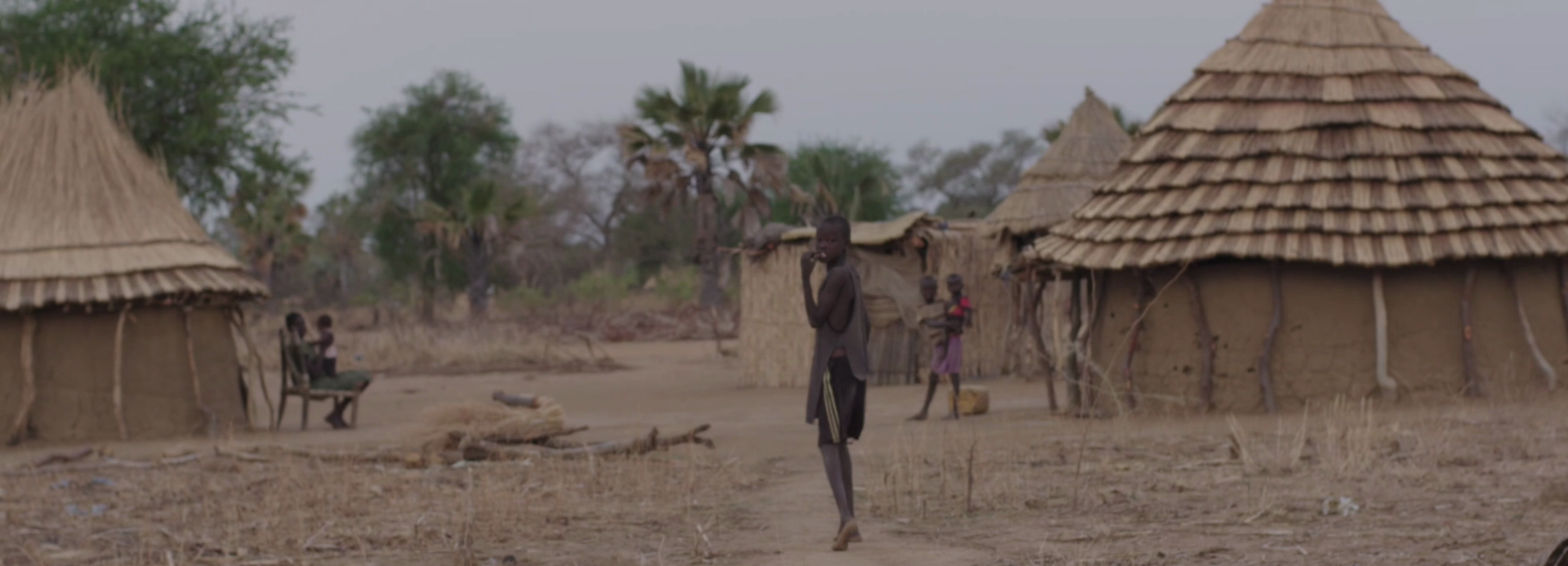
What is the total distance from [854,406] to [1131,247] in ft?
20.0

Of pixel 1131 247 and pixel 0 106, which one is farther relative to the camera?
pixel 0 106

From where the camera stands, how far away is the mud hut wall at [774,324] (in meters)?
19.8

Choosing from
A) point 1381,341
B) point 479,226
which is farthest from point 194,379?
point 479,226

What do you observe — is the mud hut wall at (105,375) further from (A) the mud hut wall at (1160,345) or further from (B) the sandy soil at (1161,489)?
(A) the mud hut wall at (1160,345)

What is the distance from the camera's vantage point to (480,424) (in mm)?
11750

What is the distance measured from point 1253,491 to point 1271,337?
4338 mm

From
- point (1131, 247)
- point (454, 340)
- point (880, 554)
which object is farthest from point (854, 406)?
point (454, 340)

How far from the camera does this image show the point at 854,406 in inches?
286

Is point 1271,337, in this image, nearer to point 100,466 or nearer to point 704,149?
point 100,466

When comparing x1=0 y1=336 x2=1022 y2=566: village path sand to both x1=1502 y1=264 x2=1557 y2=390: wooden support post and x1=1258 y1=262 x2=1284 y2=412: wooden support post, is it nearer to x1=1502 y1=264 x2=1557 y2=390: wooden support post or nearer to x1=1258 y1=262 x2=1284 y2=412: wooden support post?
x1=1258 y1=262 x2=1284 y2=412: wooden support post

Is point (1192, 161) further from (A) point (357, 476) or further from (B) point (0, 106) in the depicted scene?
(B) point (0, 106)

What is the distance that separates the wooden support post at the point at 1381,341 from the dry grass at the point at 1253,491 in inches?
26.1

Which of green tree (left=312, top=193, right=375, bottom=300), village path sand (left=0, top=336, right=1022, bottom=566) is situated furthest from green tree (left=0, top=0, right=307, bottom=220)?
green tree (left=312, top=193, right=375, bottom=300)

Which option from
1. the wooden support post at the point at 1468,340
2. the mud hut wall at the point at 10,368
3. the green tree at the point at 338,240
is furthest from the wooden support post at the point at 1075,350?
the green tree at the point at 338,240
